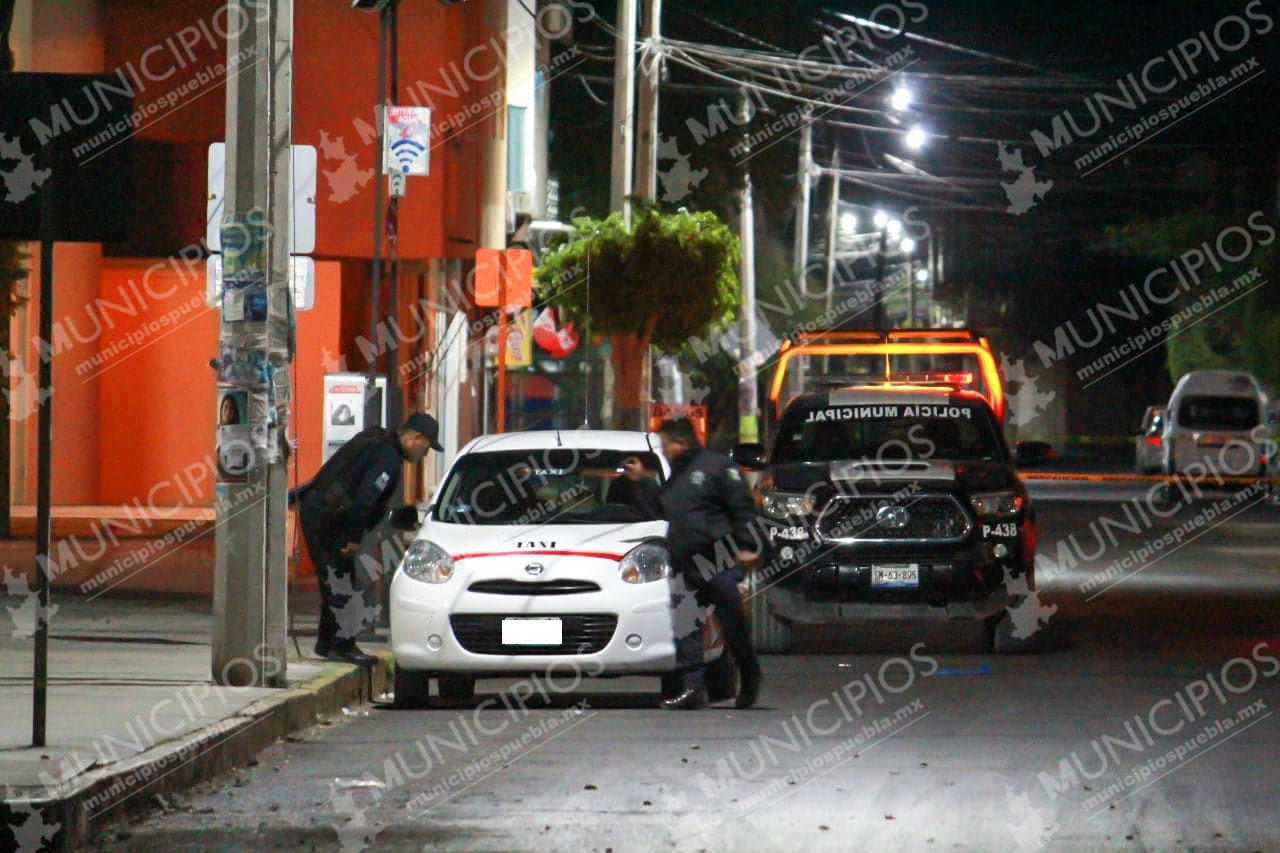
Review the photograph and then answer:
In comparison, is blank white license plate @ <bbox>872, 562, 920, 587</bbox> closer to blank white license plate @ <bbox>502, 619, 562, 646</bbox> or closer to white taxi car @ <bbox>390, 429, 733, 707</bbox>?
white taxi car @ <bbox>390, 429, 733, 707</bbox>

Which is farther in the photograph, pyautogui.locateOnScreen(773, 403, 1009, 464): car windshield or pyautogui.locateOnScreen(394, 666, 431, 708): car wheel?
pyautogui.locateOnScreen(773, 403, 1009, 464): car windshield

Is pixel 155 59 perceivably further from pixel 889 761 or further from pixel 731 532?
pixel 889 761

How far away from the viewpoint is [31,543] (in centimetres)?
1888

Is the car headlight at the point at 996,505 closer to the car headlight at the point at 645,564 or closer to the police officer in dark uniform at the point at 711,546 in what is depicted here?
the police officer in dark uniform at the point at 711,546

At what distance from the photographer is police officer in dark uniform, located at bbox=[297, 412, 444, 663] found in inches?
515

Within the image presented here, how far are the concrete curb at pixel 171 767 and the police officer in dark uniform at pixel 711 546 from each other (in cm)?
201

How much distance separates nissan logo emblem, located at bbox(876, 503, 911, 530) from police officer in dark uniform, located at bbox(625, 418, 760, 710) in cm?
251

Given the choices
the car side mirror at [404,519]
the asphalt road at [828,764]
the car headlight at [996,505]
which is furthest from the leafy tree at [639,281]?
the car side mirror at [404,519]

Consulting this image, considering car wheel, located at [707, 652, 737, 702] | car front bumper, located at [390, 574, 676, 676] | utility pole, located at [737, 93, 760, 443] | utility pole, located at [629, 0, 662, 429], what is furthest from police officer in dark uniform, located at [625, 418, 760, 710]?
utility pole, located at [737, 93, 760, 443]

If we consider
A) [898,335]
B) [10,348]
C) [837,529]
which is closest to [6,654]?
[837,529]

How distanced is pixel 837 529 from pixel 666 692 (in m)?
2.58

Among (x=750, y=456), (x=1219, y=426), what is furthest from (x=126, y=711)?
(x=1219, y=426)

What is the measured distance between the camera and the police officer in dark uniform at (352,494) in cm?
1309

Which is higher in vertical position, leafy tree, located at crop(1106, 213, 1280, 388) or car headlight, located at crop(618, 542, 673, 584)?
leafy tree, located at crop(1106, 213, 1280, 388)
